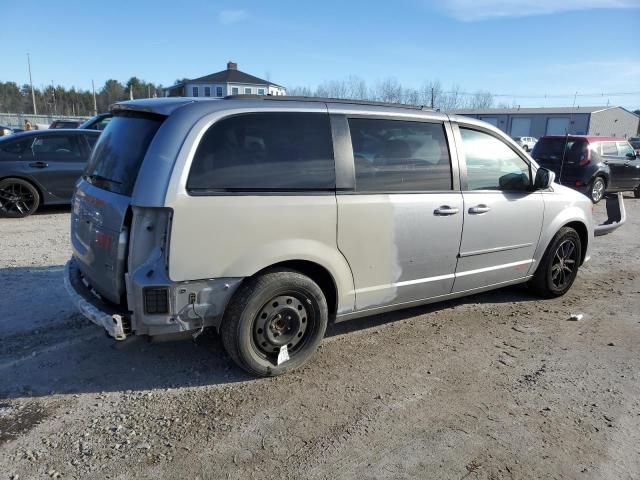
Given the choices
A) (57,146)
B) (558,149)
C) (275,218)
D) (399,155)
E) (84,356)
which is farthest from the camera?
(558,149)

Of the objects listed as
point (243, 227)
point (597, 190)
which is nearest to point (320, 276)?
point (243, 227)

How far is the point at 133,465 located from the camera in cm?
266

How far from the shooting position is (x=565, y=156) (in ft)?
42.0

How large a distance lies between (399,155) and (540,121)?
6481 cm

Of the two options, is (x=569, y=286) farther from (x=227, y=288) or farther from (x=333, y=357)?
(x=227, y=288)

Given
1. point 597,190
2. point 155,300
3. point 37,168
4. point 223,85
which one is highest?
point 223,85

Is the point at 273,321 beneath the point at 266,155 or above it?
beneath

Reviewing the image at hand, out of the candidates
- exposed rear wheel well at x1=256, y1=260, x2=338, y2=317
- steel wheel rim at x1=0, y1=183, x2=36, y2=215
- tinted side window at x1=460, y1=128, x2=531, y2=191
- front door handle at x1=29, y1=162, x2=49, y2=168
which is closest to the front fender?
tinted side window at x1=460, y1=128, x2=531, y2=191

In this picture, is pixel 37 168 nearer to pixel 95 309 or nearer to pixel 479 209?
pixel 95 309

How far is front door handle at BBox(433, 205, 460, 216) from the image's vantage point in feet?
13.5

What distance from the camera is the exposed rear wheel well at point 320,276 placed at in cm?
356

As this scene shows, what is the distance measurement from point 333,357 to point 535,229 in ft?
8.33

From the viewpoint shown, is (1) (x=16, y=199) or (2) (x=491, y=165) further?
(1) (x=16, y=199)

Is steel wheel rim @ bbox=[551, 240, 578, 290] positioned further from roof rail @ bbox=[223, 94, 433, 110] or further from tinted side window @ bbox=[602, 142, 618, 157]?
tinted side window @ bbox=[602, 142, 618, 157]
